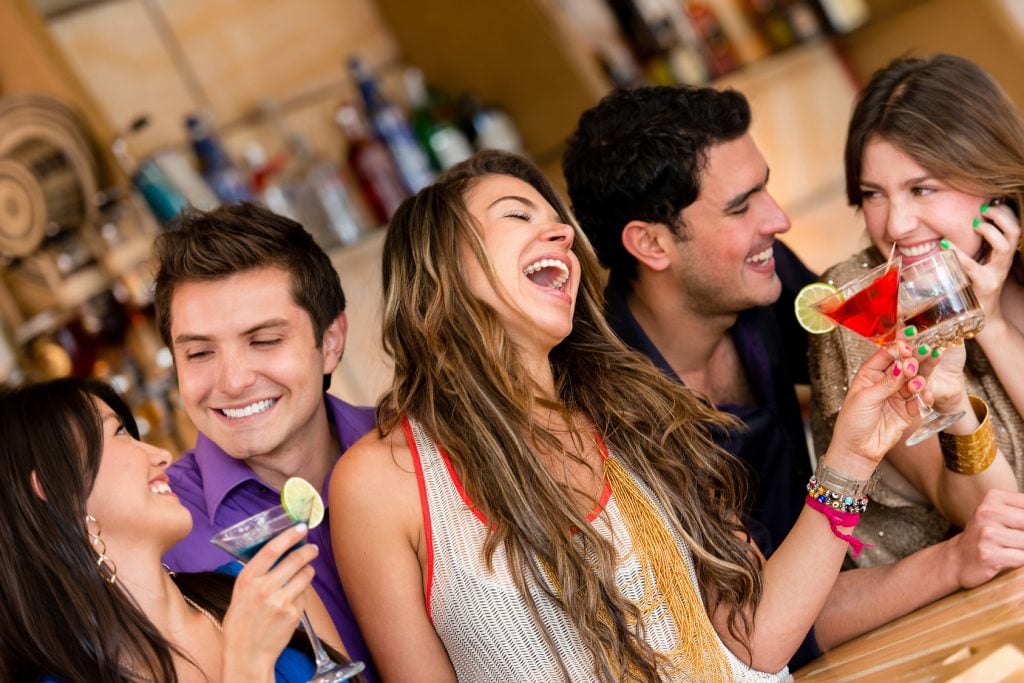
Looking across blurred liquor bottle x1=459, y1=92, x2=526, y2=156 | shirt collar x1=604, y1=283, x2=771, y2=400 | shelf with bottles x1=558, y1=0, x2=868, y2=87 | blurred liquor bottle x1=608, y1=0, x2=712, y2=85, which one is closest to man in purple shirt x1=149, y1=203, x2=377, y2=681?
shirt collar x1=604, y1=283, x2=771, y2=400

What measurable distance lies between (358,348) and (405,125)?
2.11 ft

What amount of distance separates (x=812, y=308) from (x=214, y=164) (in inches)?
65.3

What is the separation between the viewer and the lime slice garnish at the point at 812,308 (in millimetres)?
1648

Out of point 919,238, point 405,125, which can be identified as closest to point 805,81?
point 405,125

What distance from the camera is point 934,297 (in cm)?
154

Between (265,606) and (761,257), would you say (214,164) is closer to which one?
(761,257)

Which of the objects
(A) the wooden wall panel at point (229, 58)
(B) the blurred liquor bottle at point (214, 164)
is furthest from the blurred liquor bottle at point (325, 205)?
(A) the wooden wall panel at point (229, 58)

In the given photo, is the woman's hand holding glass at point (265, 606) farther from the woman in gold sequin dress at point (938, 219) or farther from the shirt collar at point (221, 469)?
the woman in gold sequin dress at point (938, 219)

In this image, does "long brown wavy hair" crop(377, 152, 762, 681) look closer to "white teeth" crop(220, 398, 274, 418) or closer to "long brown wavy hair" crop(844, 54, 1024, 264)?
"white teeth" crop(220, 398, 274, 418)

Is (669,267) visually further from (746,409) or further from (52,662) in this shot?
(52,662)

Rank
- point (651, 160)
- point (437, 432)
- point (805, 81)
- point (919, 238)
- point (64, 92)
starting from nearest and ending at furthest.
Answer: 1. point (437, 432)
2. point (919, 238)
3. point (651, 160)
4. point (64, 92)
5. point (805, 81)

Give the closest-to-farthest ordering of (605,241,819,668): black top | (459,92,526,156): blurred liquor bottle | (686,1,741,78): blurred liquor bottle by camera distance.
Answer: (605,241,819,668): black top, (459,92,526,156): blurred liquor bottle, (686,1,741,78): blurred liquor bottle

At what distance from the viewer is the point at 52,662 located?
1342mm

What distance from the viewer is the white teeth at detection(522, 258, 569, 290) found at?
1670 millimetres
